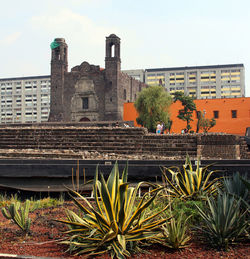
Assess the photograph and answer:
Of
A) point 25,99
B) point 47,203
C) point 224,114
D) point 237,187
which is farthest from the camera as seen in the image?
point 25,99

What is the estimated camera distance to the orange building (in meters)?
43.8

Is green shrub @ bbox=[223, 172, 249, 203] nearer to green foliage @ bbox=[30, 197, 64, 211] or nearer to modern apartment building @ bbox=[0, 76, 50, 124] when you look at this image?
green foliage @ bbox=[30, 197, 64, 211]

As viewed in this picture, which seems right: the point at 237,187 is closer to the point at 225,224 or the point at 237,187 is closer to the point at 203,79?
the point at 225,224

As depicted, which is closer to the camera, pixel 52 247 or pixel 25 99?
pixel 52 247

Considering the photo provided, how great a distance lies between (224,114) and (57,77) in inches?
938

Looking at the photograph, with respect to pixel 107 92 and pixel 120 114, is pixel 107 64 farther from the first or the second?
pixel 120 114

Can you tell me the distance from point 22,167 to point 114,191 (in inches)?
162

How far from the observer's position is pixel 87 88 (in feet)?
167

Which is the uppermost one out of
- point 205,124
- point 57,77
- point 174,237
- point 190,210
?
point 57,77

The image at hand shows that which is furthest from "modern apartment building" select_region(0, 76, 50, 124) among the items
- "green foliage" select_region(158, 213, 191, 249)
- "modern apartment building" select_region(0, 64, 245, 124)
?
"green foliage" select_region(158, 213, 191, 249)

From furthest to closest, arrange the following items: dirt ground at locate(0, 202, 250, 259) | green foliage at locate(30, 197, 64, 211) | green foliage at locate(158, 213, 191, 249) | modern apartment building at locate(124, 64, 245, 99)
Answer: modern apartment building at locate(124, 64, 245, 99), green foliage at locate(30, 197, 64, 211), green foliage at locate(158, 213, 191, 249), dirt ground at locate(0, 202, 250, 259)

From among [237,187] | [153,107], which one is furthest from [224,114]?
[237,187]

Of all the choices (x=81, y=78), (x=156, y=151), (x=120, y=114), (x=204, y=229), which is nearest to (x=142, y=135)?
(x=156, y=151)

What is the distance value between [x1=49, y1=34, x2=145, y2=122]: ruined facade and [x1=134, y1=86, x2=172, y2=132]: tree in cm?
541
